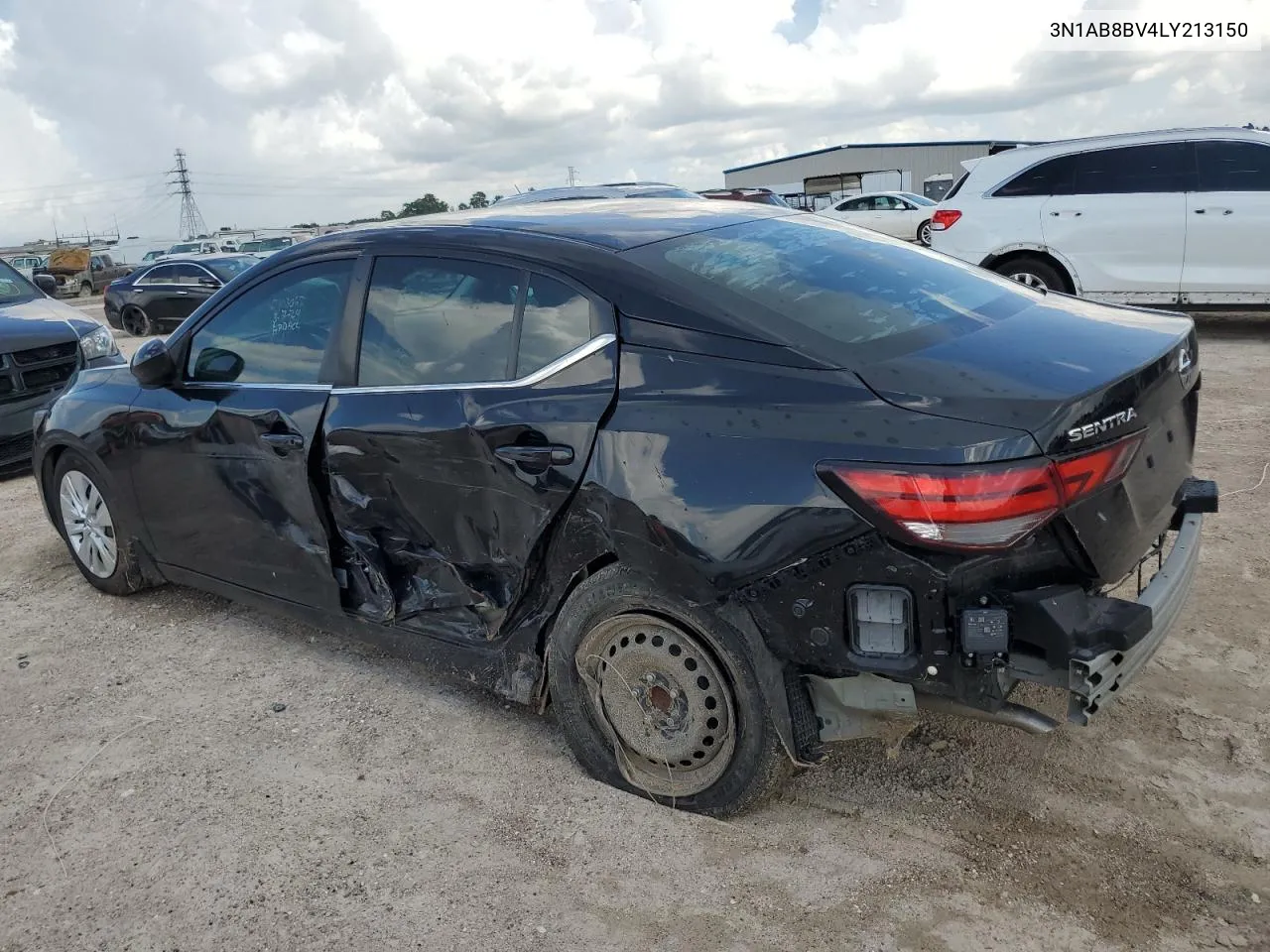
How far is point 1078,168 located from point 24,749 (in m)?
9.43

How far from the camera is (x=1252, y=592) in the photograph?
3.94m

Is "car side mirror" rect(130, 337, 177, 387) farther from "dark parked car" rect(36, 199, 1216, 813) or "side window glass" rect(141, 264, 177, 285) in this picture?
"side window glass" rect(141, 264, 177, 285)

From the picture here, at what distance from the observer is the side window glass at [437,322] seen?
3004 mm

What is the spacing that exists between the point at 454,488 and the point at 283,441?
831mm

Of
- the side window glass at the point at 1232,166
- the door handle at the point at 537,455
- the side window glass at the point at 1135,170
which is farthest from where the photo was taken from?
the side window glass at the point at 1135,170

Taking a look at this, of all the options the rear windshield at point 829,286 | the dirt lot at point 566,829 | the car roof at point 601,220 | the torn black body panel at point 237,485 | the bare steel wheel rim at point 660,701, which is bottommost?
the dirt lot at point 566,829

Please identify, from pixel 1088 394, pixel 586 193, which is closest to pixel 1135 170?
pixel 586 193

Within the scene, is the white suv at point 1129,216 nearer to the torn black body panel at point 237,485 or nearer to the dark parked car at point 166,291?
the torn black body panel at point 237,485

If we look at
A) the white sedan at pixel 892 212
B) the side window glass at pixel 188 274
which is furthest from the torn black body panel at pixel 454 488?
the white sedan at pixel 892 212

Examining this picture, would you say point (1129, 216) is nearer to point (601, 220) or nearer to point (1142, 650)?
point (601, 220)

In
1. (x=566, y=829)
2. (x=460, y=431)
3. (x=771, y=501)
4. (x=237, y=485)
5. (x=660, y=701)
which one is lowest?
(x=566, y=829)

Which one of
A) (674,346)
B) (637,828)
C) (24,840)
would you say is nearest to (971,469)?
(674,346)

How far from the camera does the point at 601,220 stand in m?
3.22

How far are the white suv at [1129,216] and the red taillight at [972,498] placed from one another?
7.01m
